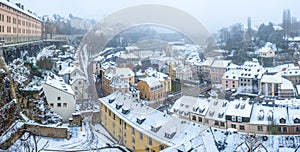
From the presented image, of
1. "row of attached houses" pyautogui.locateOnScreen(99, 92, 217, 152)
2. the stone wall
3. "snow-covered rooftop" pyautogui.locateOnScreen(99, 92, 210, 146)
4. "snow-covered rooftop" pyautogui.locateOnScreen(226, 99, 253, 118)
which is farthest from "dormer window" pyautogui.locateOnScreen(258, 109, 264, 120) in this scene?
the stone wall

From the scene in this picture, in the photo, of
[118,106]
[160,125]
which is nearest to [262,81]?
[118,106]

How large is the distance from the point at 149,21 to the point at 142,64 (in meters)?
0.82

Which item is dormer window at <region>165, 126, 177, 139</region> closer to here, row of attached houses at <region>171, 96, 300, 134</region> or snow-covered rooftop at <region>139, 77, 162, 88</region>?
snow-covered rooftop at <region>139, 77, 162, 88</region>

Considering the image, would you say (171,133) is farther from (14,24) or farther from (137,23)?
(14,24)

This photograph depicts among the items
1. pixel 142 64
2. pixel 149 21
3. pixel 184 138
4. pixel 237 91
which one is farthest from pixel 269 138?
pixel 237 91

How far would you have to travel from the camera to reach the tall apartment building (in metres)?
5.71

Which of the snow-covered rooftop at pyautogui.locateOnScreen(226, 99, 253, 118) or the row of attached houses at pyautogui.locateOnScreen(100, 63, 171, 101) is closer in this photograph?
the row of attached houses at pyautogui.locateOnScreen(100, 63, 171, 101)

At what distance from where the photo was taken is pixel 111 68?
2225mm

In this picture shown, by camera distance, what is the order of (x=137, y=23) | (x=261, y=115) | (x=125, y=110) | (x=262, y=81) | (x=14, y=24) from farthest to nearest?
1. (x=262, y=81)
2. (x=14, y=24)
3. (x=261, y=115)
4. (x=125, y=110)
5. (x=137, y=23)

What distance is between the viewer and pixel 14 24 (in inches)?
259

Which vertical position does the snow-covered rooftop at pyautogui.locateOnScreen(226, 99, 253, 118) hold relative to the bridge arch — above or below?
below

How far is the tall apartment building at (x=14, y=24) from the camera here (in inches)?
225

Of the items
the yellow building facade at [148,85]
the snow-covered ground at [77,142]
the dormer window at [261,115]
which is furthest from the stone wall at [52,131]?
the dormer window at [261,115]

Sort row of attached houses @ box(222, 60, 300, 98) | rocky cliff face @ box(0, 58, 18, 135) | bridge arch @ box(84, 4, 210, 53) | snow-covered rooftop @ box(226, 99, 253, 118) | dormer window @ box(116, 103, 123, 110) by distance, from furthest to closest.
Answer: row of attached houses @ box(222, 60, 300, 98) → snow-covered rooftop @ box(226, 99, 253, 118) → dormer window @ box(116, 103, 123, 110) → rocky cliff face @ box(0, 58, 18, 135) → bridge arch @ box(84, 4, 210, 53)
